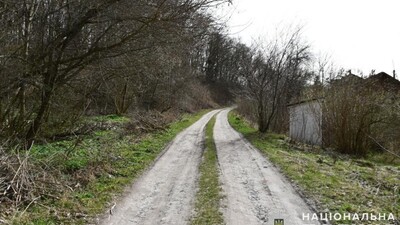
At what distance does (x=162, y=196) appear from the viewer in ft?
23.5

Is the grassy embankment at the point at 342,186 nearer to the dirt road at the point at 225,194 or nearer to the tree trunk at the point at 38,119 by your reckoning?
the dirt road at the point at 225,194

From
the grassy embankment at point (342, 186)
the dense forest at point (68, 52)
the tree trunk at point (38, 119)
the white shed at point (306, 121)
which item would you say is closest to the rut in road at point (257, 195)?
the grassy embankment at point (342, 186)

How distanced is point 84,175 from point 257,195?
395 centimetres

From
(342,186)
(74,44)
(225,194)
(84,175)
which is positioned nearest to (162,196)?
(225,194)

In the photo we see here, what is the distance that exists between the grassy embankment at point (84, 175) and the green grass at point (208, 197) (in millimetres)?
1685

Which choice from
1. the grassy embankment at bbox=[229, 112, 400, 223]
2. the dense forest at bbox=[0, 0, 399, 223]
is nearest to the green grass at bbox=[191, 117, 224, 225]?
the grassy embankment at bbox=[229, 112, 400, 223]

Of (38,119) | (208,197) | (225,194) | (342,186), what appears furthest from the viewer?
(38,119)

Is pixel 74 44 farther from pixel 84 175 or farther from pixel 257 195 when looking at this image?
pixel 257 195

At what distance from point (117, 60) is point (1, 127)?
3.59m

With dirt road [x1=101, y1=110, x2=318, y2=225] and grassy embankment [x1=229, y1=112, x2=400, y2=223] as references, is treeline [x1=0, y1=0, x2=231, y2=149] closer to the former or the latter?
dirt road [x1=101, y1=110, x2=318, y2=225]

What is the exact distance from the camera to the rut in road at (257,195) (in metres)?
5.86

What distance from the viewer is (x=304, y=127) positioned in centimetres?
2161

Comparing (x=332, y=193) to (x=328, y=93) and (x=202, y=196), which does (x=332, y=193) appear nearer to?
(x=202, y=196)

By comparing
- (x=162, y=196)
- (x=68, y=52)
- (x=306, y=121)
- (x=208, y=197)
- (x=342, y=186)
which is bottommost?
(x=162, y=196)
